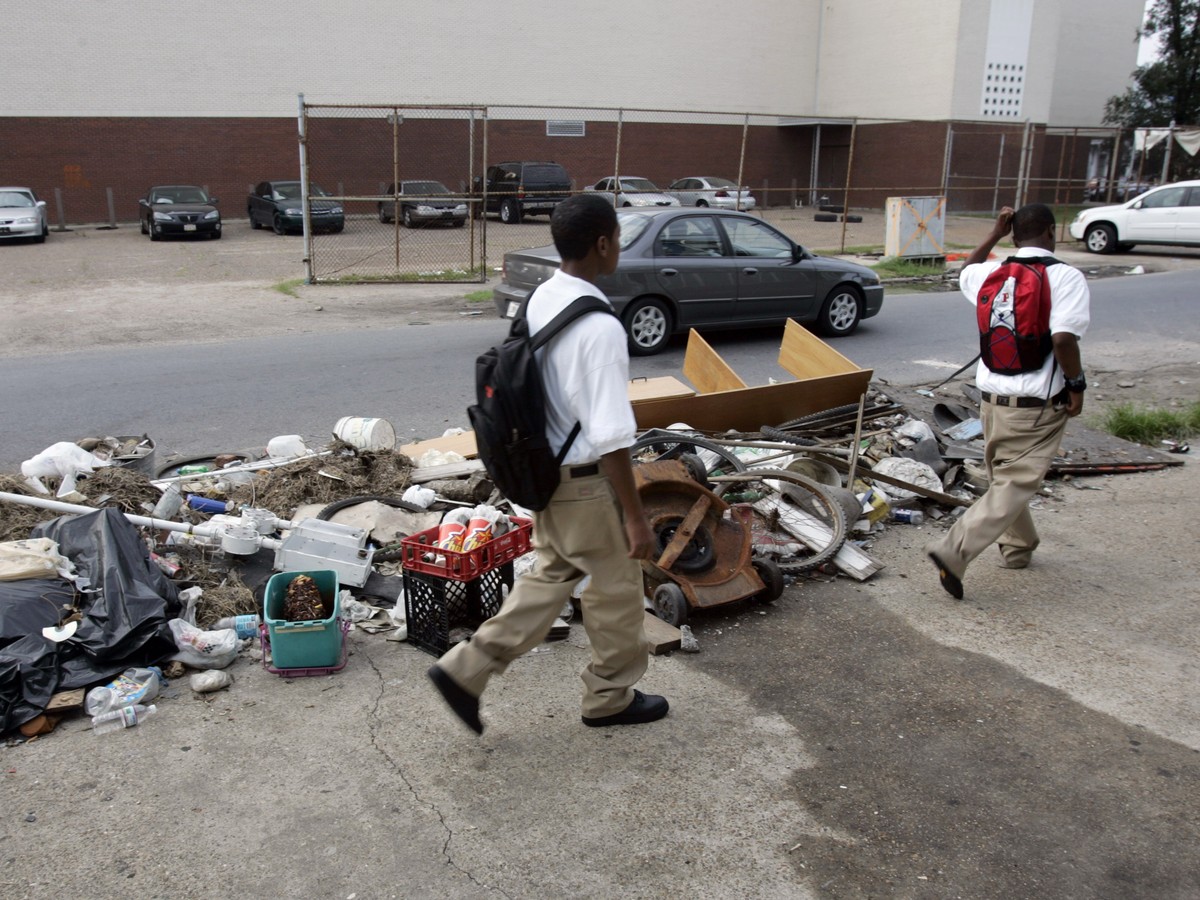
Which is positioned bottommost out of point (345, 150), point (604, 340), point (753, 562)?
point (753, 562)

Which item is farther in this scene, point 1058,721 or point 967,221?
point 967,221

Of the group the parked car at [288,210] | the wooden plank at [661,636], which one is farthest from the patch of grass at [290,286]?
the wooden plank at [661,636]

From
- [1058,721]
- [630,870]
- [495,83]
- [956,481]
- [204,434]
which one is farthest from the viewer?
[495,83]

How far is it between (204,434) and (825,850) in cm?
624

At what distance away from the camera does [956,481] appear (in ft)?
22.3

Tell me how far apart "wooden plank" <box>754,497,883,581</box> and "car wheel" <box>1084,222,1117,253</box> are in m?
21.0

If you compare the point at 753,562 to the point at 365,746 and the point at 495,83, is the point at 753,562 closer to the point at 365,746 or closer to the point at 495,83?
the point at 365,746

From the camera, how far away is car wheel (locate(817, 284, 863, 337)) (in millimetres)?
12422

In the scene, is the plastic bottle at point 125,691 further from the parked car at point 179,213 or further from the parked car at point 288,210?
the parked car at point 179,213

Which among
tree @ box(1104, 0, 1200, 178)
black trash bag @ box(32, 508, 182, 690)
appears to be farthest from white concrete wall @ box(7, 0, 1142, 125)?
black trash bag @ box(32, 508, 182, 690)

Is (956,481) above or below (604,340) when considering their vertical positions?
below

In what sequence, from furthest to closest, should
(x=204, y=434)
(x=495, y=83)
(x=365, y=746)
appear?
1. (x=495, y=83)
2. (x=204, y=434)
3. (x=365, y=746)

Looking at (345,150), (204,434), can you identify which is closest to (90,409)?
(204,434)

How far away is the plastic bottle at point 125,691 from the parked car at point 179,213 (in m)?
25.8
